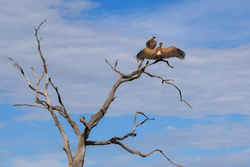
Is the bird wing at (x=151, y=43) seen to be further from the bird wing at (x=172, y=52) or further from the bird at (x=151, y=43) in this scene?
the bird wing at (x=172, y=52)

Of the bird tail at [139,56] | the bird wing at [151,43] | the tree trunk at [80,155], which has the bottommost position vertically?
the tree trunk at [80,155]

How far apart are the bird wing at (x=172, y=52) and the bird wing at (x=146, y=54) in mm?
354

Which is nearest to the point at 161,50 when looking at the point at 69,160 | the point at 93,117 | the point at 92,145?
the point at 93,117

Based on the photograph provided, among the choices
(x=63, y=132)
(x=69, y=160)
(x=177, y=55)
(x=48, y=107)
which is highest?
(x=177, y=55)

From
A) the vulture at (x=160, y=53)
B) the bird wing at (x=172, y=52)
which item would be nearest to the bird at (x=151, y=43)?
the vulture at (x=160, y=53)

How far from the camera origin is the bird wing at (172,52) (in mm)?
13551

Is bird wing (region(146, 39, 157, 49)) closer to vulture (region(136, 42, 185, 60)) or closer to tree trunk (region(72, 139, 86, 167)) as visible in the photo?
vulture (region(136, 42, 185, 60))

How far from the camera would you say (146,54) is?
13531 millimetres

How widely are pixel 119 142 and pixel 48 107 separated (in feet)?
9.59

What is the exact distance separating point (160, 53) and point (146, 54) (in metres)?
0.52

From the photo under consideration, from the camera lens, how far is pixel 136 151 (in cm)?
1394

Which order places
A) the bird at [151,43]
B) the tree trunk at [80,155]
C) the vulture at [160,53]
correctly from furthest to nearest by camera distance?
the bird at [151,43]
the vulture at [160,53]
the tree trunk at [80,155]

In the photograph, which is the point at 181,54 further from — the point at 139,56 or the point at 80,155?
the point at 80,155

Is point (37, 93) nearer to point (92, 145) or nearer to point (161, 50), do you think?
point (92, 145)
